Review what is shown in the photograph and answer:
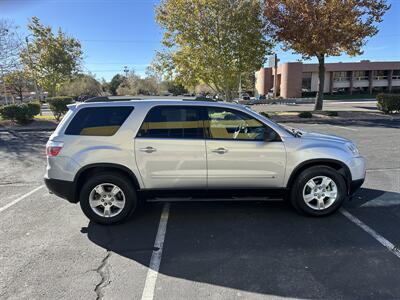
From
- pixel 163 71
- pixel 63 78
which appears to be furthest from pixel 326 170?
pixel 63 78

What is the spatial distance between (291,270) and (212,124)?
2.12 metres

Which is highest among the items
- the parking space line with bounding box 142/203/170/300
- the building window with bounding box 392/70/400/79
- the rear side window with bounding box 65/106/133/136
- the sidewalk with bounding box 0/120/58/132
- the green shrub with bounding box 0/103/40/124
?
the building window with bounding box 392/70/400/79

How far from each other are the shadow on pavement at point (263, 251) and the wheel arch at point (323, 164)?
0.55 meters

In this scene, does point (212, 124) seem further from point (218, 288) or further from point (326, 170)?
point (218, 288)

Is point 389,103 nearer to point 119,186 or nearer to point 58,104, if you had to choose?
point 58,104

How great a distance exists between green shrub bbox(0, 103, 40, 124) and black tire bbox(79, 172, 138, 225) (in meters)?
15.2

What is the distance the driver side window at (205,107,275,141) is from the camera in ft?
14.3

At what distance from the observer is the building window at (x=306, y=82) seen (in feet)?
188

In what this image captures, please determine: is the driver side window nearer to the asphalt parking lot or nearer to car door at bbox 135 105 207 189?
car door at bbox 135 105 207 189

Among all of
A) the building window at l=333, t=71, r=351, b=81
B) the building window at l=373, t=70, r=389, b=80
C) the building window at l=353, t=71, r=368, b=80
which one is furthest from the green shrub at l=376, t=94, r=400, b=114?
the building window at l=373, t=70, r=389, b=80

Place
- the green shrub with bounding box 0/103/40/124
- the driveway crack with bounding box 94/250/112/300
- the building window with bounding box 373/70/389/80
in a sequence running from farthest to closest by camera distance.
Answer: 1. the building window with bounding box 373/70/389/80
2. the green shrub with bounding box 0/103/40/124
3. the driveway crack with bounding box 94/250/112/300

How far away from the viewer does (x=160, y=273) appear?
3205 mm

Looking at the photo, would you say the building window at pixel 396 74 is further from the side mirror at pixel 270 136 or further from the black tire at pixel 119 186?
the black tire at pixel 119 186

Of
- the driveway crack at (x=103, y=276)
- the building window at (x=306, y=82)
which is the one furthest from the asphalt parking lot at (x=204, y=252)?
the building window at (x=306, y=82)
